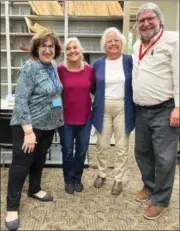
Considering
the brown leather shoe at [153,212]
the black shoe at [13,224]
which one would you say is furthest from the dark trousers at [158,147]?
the black shoe at [13,224]

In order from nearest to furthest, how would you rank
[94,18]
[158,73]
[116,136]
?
→ [158,73] → [116,136] → [94,18]

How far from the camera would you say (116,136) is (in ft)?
5.96

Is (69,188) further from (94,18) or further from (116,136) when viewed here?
(94,18)

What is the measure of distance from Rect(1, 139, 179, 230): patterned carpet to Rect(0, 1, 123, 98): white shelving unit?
67.0 inches

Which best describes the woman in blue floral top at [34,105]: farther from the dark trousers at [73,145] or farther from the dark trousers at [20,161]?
the dark trousers at [73,145]

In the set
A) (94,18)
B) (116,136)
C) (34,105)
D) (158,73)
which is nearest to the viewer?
(158,73)

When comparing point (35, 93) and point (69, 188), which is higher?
point (35, 93)

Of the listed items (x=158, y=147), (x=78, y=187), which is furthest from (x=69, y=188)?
(x=158, y=147)

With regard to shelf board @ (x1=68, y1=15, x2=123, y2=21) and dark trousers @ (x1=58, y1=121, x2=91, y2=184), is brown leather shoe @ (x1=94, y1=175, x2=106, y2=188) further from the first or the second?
shelf board @ (x1=68, y1=15, x2=123, y2=21)

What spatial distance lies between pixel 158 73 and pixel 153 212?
0.72 metres

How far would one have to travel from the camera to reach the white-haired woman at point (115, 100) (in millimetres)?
1630

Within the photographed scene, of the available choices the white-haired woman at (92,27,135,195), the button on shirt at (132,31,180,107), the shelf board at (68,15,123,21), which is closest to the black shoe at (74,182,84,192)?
the white-haired woman at (92,27,135,195)

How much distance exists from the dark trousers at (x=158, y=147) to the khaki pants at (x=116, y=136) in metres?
0.16

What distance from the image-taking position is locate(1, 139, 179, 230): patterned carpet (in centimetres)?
146
